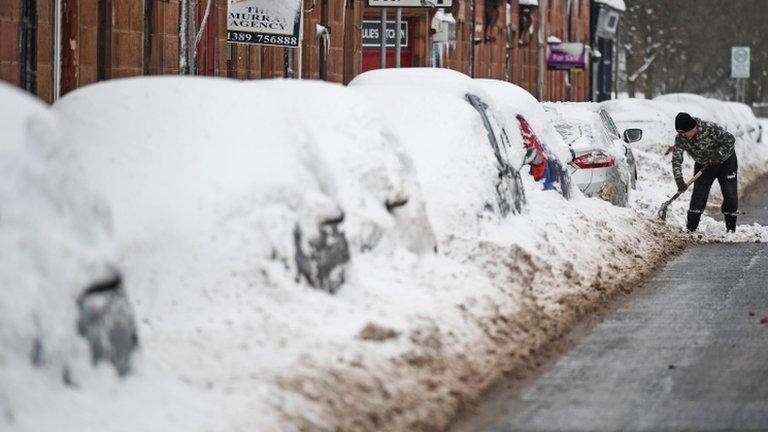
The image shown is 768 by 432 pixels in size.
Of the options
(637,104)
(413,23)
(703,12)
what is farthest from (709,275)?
(703,12)

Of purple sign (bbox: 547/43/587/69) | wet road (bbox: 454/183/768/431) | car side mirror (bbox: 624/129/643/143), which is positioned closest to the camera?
wet road (bbox: 454/183/768/431)

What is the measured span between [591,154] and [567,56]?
36.1m

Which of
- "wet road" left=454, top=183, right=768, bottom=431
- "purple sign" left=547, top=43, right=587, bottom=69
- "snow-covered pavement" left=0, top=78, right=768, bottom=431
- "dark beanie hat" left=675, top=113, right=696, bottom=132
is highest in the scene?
"purple sign" left=547, top=43, right=587, bottom=69

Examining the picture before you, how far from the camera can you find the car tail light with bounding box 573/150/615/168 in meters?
17.8

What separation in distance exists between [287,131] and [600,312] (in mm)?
3386

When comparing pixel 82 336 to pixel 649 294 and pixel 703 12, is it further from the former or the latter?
pixel 703 12

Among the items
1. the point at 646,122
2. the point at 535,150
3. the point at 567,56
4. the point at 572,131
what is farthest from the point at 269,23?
the point at 567,56

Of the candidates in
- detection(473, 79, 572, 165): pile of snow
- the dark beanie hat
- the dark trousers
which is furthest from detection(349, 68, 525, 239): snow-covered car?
the dark trousers

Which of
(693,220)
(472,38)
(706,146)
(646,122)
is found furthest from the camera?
(472,38)

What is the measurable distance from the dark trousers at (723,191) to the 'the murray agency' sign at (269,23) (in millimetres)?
4533

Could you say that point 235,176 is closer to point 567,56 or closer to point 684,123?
point 684,123

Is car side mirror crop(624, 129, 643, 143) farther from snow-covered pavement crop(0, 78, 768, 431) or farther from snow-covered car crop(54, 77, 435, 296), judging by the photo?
snow-covered car crop(54, 77, 435, 296)

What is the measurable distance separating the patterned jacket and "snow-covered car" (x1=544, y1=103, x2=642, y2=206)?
25.3 inches

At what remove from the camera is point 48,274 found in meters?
6.25
